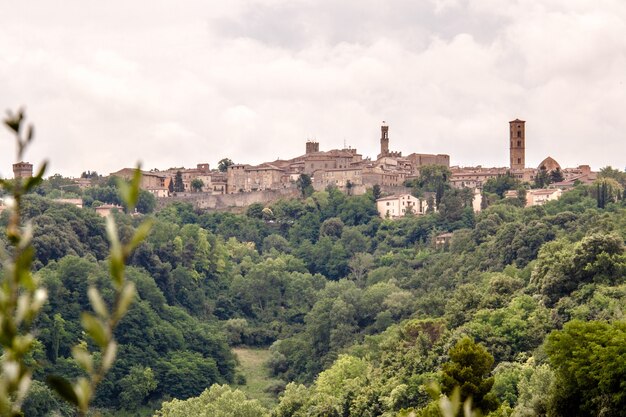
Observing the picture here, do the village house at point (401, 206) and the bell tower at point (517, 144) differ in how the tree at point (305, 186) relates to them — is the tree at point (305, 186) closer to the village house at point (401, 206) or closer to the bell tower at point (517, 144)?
the village house at point (401, 206)

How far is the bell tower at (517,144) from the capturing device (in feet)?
374

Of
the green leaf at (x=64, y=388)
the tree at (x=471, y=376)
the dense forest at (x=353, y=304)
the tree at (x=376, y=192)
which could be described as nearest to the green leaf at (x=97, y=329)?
the green leaf at (x=64, y=388)

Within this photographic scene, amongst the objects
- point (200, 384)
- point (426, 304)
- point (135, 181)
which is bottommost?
point (200, 384)

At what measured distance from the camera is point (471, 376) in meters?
32.5

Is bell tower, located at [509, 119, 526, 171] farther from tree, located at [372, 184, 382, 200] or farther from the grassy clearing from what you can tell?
the grassy clearing

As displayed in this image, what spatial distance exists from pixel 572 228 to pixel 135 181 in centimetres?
6893

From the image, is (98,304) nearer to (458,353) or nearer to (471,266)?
(458,353)

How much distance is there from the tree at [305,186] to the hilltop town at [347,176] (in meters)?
0.35

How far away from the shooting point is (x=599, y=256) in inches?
1924

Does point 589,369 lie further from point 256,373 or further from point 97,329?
point 256,373

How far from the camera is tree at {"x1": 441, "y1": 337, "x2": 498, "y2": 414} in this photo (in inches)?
1252

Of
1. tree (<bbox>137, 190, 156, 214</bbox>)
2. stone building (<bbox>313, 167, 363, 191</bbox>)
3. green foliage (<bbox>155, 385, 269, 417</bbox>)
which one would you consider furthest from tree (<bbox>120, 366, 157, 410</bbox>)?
stone building (<bbox>313, 167, 363, 191</bbox>)

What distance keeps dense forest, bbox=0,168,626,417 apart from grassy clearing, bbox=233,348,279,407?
2.10 ft

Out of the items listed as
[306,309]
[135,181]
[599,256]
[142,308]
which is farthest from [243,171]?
[135,181]
